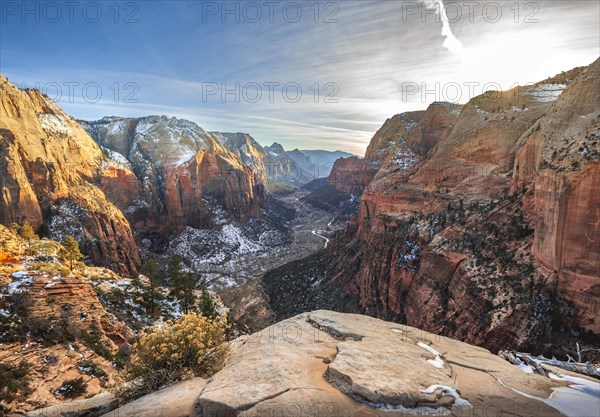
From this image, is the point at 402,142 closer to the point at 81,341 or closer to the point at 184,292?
the point at 184,292

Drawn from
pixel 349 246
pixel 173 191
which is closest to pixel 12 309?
pixel 349 246

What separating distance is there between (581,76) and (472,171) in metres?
15.2

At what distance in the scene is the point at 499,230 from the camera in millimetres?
29734

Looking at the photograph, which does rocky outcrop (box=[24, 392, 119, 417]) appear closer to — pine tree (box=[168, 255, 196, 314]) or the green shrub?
the green shrub

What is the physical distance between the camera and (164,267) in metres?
73.1

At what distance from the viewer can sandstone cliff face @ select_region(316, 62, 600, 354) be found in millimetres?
20297

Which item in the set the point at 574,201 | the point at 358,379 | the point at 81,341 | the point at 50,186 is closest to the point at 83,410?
the point at 358,379

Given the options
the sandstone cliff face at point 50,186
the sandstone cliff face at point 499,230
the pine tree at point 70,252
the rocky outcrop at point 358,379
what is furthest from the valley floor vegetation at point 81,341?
the sandstone cliff face at point 499,230

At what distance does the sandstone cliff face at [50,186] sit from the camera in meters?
45.0

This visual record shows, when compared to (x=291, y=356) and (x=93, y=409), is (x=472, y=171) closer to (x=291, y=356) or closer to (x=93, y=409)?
(x=291, y=356)

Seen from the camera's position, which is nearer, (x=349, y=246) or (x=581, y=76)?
(x=581, y=76)

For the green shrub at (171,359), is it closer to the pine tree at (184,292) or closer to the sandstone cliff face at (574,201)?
the sandstone cliff face at (574,201)

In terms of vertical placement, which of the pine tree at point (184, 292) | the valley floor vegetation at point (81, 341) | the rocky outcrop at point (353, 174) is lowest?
the pine tree at point (184, 292)

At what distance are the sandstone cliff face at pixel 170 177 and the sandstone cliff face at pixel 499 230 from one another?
201 ft
